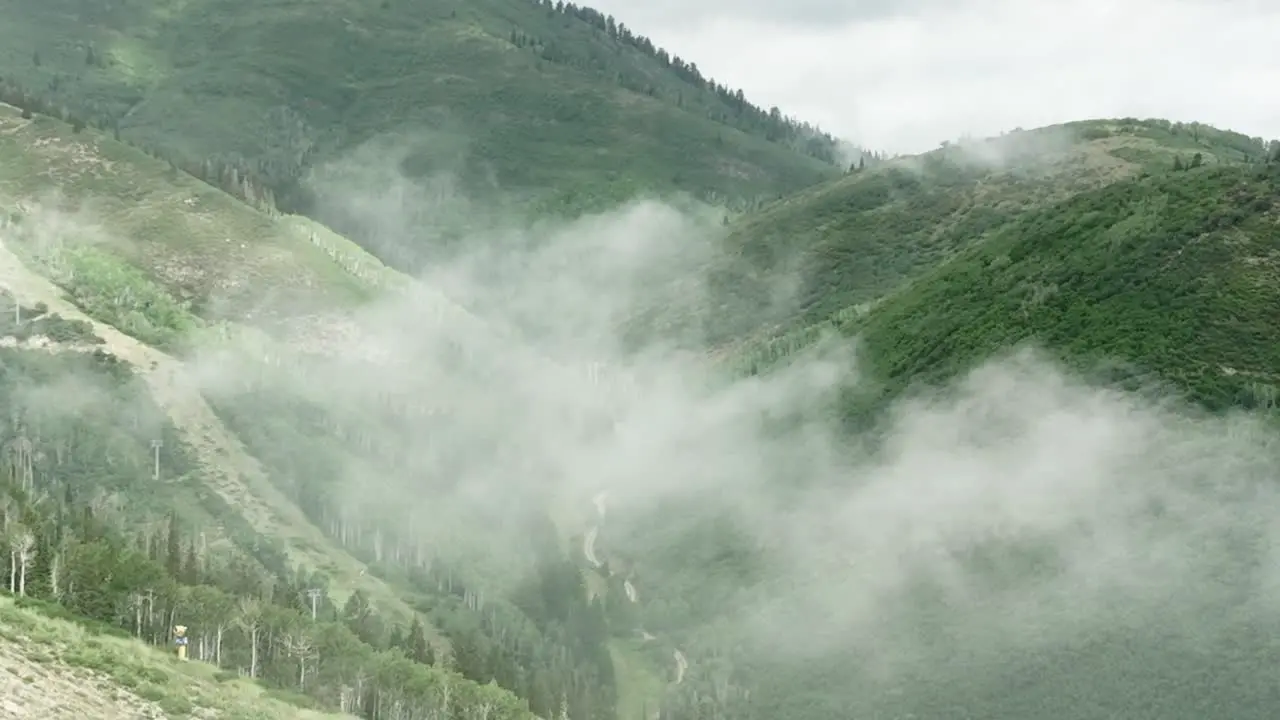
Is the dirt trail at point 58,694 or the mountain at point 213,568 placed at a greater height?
the dirt trail at point 58,694

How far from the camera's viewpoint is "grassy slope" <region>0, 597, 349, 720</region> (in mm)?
74312

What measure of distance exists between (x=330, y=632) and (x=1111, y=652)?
283 feet

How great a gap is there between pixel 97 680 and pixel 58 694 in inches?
297

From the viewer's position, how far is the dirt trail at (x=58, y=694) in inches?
2788

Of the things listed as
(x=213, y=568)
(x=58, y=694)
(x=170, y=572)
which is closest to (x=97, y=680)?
(x=58, y=694)

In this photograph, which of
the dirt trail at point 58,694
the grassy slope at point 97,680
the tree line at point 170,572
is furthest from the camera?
the tree line at point 170,572

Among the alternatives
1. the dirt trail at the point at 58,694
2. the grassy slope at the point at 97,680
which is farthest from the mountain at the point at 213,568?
the dirt trail at the point at 58,694

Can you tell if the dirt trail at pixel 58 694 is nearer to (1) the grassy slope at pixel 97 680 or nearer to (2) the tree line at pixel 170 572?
(1) the grassy slope at pixel 97 680

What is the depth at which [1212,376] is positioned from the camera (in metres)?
184

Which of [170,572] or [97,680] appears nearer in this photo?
[97,680]

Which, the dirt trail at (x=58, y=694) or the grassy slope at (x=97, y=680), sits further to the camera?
the grassy slope at (x=97, y=680)

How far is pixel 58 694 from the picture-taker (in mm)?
75312

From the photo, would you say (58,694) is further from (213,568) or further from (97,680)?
(213,568)

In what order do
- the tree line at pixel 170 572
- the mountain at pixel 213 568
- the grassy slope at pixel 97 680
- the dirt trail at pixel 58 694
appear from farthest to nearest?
the mountain at pixel 213 568 < the tree line at pixel 170 572 < the grassy slope at pixel 97 680 < the dirt trail at pixel 58 694
